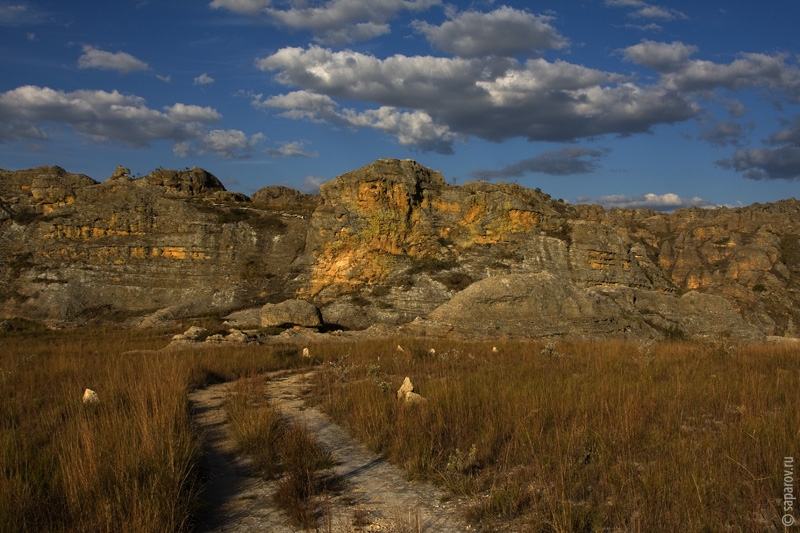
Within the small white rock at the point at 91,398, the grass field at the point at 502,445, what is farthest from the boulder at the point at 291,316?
the small white rock at the point at 91,398

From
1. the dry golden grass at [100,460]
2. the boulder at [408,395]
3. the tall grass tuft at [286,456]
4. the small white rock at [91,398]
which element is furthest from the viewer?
the small white rock at [91,398]

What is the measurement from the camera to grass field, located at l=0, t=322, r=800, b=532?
3.74 metres

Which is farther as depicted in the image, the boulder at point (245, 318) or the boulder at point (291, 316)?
the boulder at point (245, 318)

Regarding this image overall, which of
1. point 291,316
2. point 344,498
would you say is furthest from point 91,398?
point 291,316

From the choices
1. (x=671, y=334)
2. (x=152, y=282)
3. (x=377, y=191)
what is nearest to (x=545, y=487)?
(x=671, y=334)

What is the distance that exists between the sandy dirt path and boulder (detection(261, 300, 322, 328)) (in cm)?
1552

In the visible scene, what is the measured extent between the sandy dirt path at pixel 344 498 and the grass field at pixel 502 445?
0.19m

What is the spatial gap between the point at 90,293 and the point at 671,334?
3026cm

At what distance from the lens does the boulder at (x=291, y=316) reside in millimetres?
22047

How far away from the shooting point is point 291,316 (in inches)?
869

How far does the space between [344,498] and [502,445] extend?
1803 mm

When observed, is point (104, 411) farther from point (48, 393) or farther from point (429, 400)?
point (429, 400)

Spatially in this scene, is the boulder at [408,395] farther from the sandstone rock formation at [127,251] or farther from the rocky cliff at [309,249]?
the sandstone rock formation at [127,251]

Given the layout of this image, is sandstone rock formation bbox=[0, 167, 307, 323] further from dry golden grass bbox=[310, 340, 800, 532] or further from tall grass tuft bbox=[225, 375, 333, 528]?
tall grass tuft bbox=[225, 375, 333, 528]
